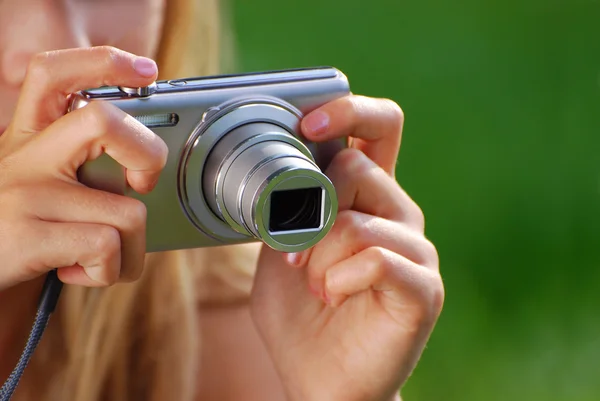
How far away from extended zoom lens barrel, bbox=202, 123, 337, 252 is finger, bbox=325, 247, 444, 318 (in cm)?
9

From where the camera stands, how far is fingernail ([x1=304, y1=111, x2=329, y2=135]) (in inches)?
28.0

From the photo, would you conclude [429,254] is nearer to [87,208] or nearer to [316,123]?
[316,123]

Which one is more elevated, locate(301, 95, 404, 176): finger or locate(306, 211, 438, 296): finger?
locate(301, 95, 404, 176): finger

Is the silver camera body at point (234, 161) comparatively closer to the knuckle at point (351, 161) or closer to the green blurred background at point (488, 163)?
the knuckle at point (351, 161)

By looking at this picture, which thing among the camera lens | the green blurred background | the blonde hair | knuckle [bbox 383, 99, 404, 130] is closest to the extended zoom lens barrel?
the camera lens

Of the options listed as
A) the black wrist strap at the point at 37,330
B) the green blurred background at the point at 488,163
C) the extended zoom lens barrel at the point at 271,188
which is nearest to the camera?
the extended zoom lens barrel at the point at 271,188

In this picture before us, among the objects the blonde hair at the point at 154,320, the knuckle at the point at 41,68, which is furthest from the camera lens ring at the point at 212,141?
the blonde hair at the point at 154,320

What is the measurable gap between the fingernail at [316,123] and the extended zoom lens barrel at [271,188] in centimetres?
3

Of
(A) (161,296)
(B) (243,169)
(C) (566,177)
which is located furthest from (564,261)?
(B) (243,169)

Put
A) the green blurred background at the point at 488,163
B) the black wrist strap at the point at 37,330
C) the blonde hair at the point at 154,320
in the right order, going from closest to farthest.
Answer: the black wrist strap at the point at 37,330 → the blonde hair at the point at 154,320 → the green blurred background at the point at 488,163

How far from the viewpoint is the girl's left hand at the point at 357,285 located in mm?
730

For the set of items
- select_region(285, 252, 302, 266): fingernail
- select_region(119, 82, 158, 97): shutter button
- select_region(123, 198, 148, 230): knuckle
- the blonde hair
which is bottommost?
the blonde hair

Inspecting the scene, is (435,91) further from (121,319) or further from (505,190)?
(121,319)

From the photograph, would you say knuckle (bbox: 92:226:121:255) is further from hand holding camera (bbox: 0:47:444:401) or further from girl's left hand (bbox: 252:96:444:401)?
girl's left hand (bbox: 252:96:444:401)
